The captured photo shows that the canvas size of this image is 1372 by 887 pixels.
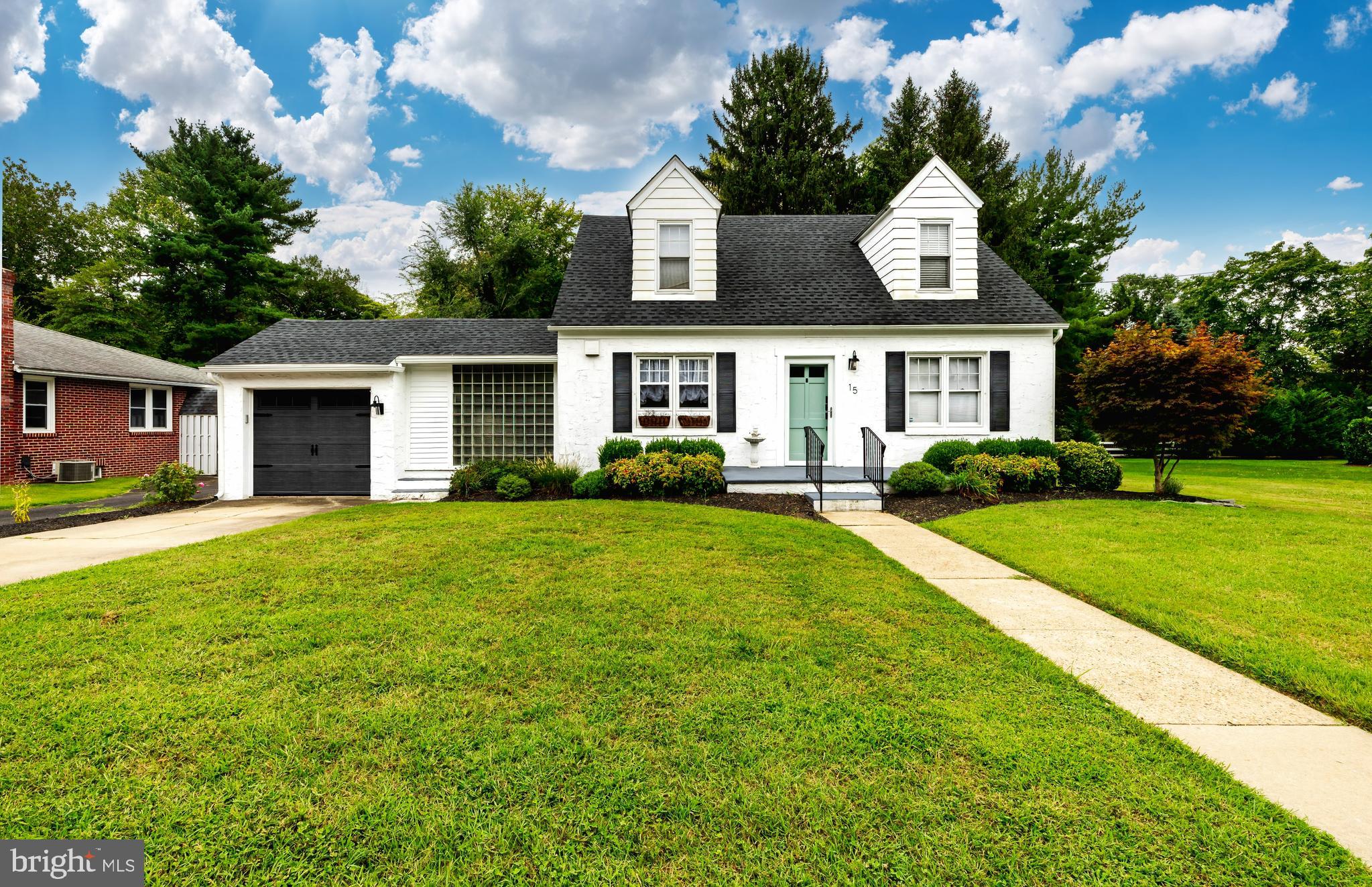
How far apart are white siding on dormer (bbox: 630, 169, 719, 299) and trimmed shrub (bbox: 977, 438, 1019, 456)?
6.28m

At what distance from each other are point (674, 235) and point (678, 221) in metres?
0.29

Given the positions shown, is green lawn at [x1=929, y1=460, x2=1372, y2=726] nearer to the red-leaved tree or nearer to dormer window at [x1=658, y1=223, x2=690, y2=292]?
the red-leaved tree

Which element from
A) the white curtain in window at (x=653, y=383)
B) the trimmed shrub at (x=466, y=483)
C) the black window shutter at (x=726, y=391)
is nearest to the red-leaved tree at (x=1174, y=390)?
the black window shutter at (x=726, y=391)

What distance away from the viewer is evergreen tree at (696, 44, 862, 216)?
21094 millimetres

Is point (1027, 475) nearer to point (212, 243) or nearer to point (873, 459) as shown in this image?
point (873, 459)

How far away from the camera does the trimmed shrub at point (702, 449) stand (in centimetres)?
1045

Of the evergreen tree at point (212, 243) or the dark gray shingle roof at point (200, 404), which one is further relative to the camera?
the evergreen tree at point (212, 243)

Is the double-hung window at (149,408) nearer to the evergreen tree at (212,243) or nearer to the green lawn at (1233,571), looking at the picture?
the evergreen tree at (212,243)

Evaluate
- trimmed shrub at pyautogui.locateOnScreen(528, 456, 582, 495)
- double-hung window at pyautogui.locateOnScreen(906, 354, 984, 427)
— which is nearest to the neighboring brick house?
trimmed shrub at pyautogui.locateOnScreen(528, 456, 582, 495)

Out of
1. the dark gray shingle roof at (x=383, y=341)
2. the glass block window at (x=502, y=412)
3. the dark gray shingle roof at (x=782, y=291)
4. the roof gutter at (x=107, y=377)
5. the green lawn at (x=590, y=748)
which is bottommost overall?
the green lawn at (x=590, y=748)

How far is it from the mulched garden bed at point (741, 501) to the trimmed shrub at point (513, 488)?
0.10 metres

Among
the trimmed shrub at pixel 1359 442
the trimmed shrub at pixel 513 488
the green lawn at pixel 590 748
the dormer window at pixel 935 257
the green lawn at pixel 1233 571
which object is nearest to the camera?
the green lawn at pixel 590 748

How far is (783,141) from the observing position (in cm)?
2152

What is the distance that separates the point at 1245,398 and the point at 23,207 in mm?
46644
